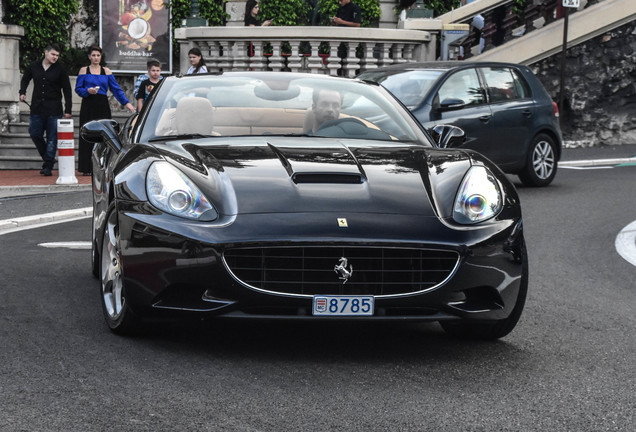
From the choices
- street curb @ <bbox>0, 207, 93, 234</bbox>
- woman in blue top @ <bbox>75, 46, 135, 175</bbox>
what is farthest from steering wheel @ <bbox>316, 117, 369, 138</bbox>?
woman in blue top @ <bbox>75, 46, 135, 175</bbox>

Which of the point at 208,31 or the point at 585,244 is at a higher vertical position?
the point at 208,31

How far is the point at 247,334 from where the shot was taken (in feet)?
19.9

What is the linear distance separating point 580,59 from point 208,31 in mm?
7009

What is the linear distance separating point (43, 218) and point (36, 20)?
1404cm

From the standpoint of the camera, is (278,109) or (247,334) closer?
(247,334)

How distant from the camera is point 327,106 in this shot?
6969mm

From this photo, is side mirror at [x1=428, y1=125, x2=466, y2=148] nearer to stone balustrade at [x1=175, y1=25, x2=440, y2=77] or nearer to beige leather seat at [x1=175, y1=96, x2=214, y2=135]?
beige leather seat at [x1=175, y1=96, x2=214, y2=135]

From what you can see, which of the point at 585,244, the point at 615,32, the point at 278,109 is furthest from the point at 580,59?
the point at 278,109

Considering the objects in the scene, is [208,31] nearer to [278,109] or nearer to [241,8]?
[241,8]

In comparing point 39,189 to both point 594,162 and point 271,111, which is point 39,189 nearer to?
point 594,162

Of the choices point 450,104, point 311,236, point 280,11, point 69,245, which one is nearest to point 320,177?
point 311,236

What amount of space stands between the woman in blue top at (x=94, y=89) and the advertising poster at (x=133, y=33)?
10.4 meters

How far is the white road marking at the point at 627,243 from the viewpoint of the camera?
31.7 feet

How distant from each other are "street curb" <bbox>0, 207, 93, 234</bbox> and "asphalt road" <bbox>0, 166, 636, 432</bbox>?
3.79m
